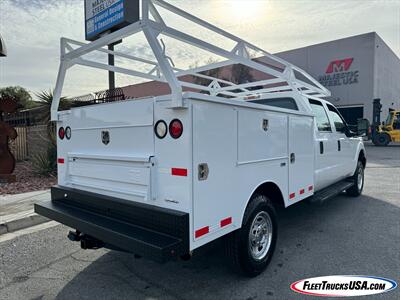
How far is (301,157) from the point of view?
450 centimetres

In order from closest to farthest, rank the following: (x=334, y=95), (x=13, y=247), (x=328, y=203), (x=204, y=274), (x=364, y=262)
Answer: (x=204, y=274)
(x=364, y=262)
(x=13, y=247)
(x=328, y=203)
(x=334, y=95)

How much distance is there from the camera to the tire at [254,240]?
3.28 metres

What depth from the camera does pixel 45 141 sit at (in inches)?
425

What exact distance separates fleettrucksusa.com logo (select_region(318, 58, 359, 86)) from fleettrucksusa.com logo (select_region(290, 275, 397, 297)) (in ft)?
92.0

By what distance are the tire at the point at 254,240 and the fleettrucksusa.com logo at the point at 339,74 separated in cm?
→ 2807

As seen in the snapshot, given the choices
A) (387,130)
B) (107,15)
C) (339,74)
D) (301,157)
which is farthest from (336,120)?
(339,74)

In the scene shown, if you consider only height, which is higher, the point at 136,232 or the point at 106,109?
the point at 106,109

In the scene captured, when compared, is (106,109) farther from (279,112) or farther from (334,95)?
(334,95)

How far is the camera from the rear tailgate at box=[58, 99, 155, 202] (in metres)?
2.99

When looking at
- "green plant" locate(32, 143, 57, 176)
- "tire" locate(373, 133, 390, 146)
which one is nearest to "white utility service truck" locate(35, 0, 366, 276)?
"green plant" locate(32, 143, 57, 176)

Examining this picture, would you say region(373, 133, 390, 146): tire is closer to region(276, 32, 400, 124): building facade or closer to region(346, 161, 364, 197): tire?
region(276, 32, 400, 124): building facade

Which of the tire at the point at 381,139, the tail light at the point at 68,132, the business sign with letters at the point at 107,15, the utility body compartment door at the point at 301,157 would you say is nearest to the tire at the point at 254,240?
the utility body compartment door at the point at 301,157

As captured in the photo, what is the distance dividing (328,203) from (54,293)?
551cm

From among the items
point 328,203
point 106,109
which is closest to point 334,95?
point 328,203
